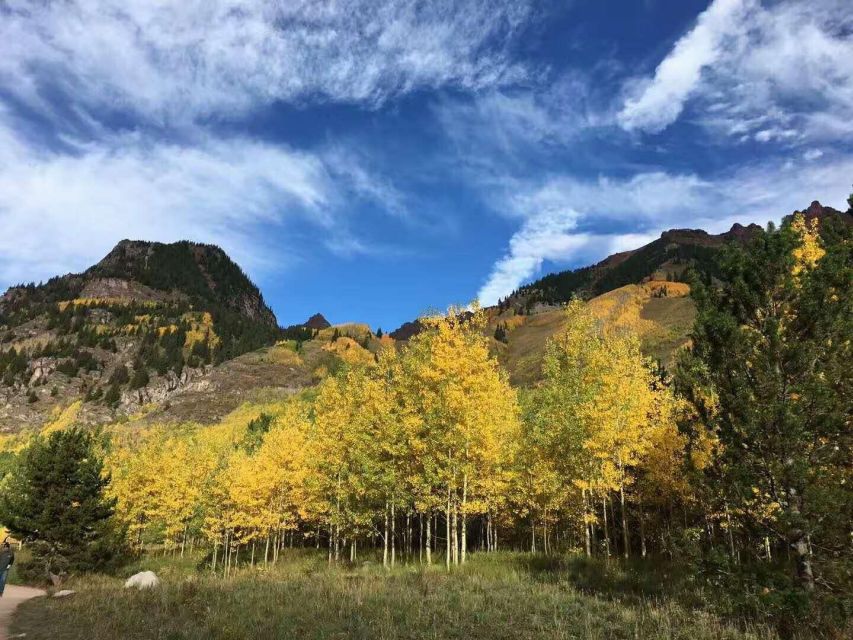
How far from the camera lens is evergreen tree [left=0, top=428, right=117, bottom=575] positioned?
1147 inches

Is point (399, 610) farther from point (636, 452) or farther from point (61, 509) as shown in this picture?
point (61, 509)

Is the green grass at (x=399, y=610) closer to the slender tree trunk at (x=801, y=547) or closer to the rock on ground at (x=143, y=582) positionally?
the slender tree trunk at (x=801, y=547)

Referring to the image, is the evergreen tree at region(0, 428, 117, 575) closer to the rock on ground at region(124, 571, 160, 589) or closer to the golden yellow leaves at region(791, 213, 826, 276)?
the rock on ground at region(124, 571, 160, 589)

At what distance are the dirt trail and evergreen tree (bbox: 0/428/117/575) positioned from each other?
268 cm

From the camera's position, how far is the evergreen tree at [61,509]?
29.1 metres

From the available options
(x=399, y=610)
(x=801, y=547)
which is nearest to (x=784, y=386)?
(x=801, y=547)

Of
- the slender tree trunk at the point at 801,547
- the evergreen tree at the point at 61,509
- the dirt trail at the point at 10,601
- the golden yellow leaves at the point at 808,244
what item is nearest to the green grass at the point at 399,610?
the dirt trail at the point at 10,601

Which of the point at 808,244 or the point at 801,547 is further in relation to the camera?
the point at 808,244

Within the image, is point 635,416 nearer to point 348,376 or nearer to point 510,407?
point 510,407

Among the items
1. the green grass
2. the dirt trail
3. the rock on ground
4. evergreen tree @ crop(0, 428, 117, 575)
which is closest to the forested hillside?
evergreen tree @ crop(0, 428, 117, 575)

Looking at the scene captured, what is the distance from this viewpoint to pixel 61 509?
30.2 meters

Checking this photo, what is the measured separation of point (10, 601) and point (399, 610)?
17515 mm

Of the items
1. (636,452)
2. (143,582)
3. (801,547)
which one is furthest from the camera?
(636,452)

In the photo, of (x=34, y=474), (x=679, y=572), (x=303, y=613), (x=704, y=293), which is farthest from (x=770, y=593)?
(x=34, y=474)
